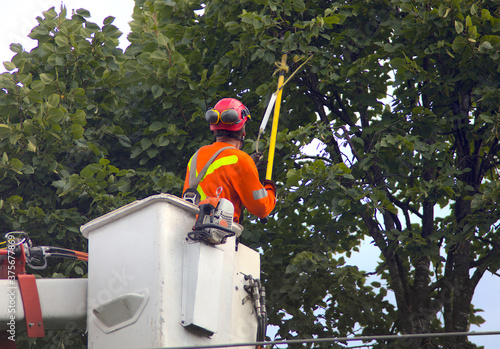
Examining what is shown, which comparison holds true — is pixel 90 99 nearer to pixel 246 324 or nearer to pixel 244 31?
pixel 244 31

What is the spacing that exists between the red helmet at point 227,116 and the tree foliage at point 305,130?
185 cm

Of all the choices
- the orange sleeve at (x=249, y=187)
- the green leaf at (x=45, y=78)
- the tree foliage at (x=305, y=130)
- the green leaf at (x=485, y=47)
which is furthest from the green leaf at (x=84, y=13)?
the green leaf at (x=485, y=47)

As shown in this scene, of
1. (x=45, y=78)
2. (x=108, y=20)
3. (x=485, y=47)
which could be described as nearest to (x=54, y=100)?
(x=45, y=78)

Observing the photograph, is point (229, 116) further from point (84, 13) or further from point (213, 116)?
point (84, 13)

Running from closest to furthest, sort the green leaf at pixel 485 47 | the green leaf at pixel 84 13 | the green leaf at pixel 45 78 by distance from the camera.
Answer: the green leaf at pixel 485 47 → the green leaf at pixel 45 78 → the green leaf at pixel 84 13

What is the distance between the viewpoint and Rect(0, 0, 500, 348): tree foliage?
A: 8125 millimetres

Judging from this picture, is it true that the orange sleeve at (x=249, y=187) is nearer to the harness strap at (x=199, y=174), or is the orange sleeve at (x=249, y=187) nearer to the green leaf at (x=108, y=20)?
the harness strap at (x=199, y=174)

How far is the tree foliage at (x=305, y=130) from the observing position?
812 centimetres

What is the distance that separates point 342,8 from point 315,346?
4.55 m

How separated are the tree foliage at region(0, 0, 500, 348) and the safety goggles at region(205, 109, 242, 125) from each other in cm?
195

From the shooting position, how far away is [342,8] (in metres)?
8.91

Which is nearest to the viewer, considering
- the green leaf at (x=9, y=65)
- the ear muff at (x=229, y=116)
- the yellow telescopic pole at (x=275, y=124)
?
the ear muff at (x=229, y=116)

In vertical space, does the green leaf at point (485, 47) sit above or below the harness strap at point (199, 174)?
above

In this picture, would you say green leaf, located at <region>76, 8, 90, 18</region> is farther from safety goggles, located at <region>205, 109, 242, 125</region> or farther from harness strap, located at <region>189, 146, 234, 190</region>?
harness strap, located at <region>189, 146, 234, 190</region>
